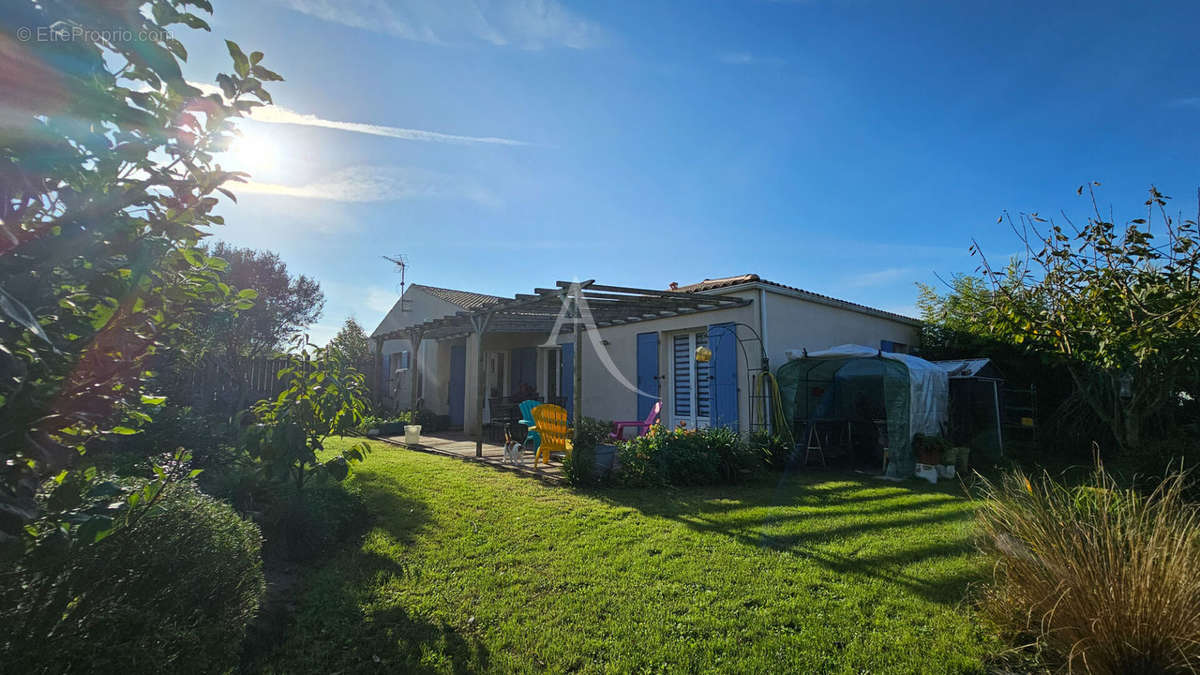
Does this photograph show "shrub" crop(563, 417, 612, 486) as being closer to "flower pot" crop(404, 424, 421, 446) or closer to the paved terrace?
the paved terrace

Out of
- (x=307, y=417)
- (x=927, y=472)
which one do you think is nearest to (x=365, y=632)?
(x=307, y=417)

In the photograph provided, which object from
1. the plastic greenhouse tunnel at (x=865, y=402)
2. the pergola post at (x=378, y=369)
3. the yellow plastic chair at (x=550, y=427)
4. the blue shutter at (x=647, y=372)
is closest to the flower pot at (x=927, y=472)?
the plastic greenhouse tunnel at (x=865, y=402)

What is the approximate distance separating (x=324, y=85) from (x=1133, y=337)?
6222mm

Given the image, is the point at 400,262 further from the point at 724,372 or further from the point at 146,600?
the point at 146,600

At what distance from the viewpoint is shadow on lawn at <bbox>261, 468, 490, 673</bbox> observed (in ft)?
8.14

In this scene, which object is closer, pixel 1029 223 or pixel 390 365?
pixel 1029 223

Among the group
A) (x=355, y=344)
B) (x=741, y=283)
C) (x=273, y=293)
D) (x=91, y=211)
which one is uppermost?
(x=273, y=293)

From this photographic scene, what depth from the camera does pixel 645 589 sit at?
10.8 ft

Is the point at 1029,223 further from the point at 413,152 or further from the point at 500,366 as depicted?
the point at 500,366

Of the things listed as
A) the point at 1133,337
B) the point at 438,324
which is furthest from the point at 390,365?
the point at 1133,337

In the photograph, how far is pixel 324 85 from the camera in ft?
12.1

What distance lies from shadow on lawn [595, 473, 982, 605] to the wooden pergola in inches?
79.5

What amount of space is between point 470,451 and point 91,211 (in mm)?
8158

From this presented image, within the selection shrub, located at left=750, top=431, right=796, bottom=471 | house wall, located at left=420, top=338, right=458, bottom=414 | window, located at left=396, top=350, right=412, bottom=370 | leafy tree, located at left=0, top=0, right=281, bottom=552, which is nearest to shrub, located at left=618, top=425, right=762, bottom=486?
shrub, located at left=750, top=431, right=796, bottom=471
